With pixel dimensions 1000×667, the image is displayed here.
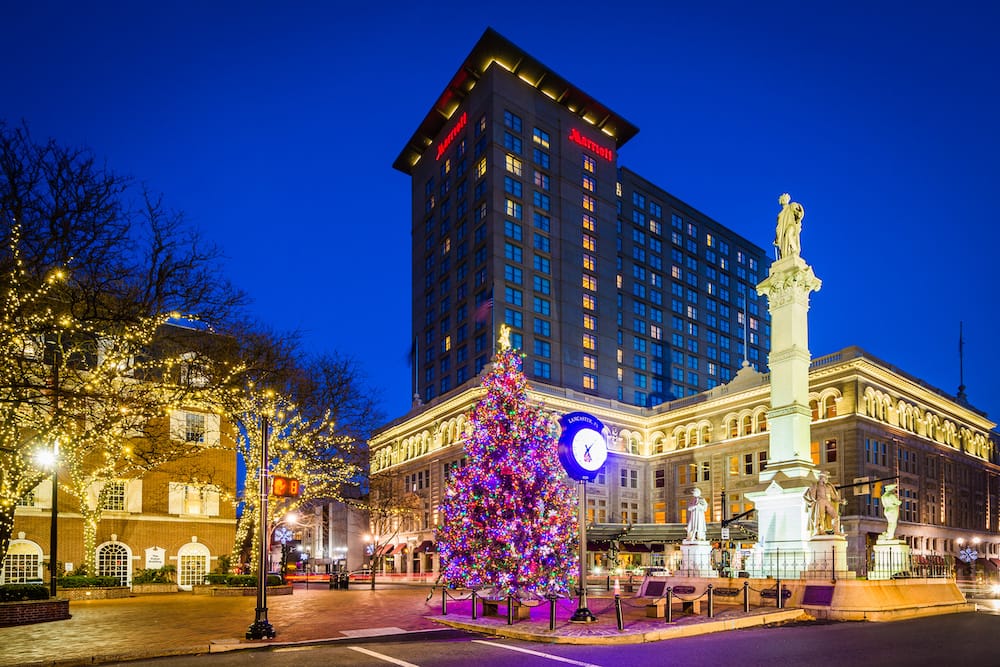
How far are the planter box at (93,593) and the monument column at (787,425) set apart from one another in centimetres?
2837

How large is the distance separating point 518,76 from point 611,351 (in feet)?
119

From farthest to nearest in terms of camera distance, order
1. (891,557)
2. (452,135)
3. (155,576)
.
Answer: (452,135)
(155,576)
(891,557)

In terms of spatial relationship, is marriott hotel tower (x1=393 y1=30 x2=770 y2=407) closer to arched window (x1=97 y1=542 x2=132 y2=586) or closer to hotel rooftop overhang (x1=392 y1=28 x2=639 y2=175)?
hotel rooftop overhang (x1=392 y1=28 x2=639 y2=175)

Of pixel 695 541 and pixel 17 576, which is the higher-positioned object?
pixel 695 541

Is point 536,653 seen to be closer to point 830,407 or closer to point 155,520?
point 155,520

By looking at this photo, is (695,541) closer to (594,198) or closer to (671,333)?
(594,198)

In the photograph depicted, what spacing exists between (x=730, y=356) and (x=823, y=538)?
91.5m

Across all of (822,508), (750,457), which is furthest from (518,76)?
A: (822,508)

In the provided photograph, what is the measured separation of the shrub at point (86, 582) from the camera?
3219 cm

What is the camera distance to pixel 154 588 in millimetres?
36750

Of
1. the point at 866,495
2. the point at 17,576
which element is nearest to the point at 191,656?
the point at 17,576

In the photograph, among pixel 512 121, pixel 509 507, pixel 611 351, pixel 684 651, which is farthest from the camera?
pixel 611 351

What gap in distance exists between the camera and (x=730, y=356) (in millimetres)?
112375

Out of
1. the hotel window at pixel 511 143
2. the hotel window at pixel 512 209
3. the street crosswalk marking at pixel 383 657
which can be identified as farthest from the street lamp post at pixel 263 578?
the hotel window at pixel 511 143
